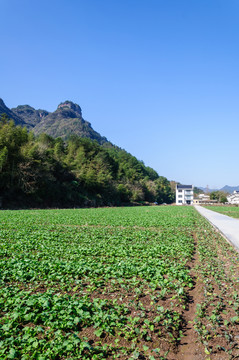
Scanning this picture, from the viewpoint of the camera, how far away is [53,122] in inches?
6678

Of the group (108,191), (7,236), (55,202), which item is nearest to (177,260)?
(7,236)

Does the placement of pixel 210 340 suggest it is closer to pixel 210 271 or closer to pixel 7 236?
pixel 210 271

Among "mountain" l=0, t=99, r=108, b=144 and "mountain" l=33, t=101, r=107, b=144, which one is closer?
"mountain" l=33, t=101, r=107, b=144

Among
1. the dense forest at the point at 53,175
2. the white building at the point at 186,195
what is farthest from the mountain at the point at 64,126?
the dense forest at the point at 53,175

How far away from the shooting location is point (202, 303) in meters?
4.57

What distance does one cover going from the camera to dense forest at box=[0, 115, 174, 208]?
3145 cm

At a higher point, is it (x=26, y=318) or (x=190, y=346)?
(x=26, y=318)

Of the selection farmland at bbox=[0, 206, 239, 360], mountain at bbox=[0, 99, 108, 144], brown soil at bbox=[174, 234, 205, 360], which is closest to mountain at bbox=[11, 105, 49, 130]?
mountain at bbox=[0, 99, 108, 144]

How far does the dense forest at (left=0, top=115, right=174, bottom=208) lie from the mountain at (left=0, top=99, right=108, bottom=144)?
6945 cm

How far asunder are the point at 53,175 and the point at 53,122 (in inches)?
5449

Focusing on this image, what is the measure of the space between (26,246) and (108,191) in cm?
4949

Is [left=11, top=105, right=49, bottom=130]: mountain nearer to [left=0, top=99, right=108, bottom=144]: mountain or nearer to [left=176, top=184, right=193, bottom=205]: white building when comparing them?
[left=0, top=99, right=108, bottom=144]: mountain

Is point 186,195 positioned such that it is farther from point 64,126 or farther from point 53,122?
point 53,122

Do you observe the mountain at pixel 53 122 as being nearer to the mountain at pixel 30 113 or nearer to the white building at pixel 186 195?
the mountain at pixel 30 113
